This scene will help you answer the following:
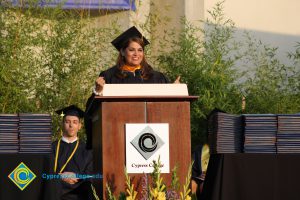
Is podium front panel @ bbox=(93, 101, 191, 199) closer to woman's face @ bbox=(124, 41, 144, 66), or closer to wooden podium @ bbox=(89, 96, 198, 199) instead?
wooden podium @ bbox=(89, 96, 198, 199)

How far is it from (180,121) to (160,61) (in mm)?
4220

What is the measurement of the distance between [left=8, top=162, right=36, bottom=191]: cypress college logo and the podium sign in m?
0.92

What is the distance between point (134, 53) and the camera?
5.68m

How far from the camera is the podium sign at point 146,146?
196 inches

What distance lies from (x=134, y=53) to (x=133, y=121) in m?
0.79

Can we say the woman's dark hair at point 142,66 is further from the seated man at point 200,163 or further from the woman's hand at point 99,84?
the seated man at point 200,163

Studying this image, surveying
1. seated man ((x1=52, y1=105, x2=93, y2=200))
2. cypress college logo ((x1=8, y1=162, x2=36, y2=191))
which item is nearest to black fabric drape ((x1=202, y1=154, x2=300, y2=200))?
cypress college logo ((x1=8, y1=162, x2=36, y2=191))

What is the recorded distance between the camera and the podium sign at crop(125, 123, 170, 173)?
16.3 ft

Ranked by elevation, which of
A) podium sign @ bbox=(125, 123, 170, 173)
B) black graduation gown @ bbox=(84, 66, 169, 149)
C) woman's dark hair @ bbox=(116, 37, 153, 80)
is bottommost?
podium sign @ bbox=(125, 123, 170, 173)

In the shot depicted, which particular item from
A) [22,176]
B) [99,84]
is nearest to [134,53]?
[99,84]

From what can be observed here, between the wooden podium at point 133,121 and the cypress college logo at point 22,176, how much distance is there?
0.70 meters

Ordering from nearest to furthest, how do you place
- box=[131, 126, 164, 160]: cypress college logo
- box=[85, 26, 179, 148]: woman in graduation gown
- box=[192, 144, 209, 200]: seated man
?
1. box=[131, 126, 164, 160]: cypress college logo
2. box=[85, 26, 179, 148]: woman in graduation gown
3. box=[192, 144, 209, 200]: seated man

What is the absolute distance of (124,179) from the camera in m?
4.99

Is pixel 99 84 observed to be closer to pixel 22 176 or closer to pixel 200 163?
pixel 22 176
